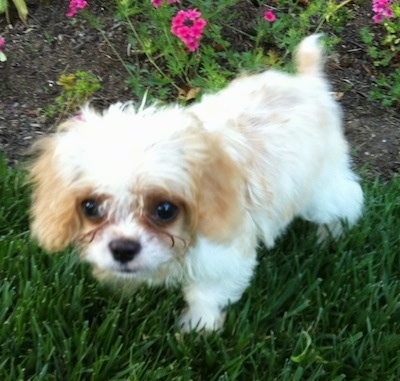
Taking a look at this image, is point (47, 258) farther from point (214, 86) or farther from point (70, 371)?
point (214, 86)

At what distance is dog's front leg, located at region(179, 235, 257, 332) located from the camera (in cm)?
251

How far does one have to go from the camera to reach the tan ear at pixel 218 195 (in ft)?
7.49

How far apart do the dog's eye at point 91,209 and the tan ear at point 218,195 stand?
288 mm

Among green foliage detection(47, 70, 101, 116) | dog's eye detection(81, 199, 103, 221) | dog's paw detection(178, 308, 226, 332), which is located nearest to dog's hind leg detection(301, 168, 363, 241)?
dog's paw detection(178, 308, 226, 332)

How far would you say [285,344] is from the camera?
2773 millimetres

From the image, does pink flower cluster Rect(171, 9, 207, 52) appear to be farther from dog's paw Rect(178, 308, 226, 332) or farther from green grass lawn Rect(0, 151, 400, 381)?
dog's paw Rect(178, 308, 226, 332)

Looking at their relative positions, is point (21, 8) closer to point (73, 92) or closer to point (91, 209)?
point (73, 92)

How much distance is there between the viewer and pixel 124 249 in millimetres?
2225

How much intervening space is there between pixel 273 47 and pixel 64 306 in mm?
2127

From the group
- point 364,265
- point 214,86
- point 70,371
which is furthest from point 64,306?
point 214,86

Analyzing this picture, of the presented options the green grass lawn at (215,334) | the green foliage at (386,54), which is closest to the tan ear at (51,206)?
the green grass lawn at (215,334)

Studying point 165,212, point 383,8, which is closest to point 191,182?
point 165,212

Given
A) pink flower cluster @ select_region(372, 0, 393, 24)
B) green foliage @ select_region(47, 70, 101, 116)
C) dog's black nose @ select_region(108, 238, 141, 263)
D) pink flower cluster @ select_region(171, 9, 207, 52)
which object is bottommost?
pink flower cluster @ select_region(372, 0, 393, 24)

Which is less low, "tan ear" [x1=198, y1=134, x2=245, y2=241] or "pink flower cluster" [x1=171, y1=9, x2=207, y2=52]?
"pink flower cluster" [x1=171, y1=9, x2=207, y2=52]
